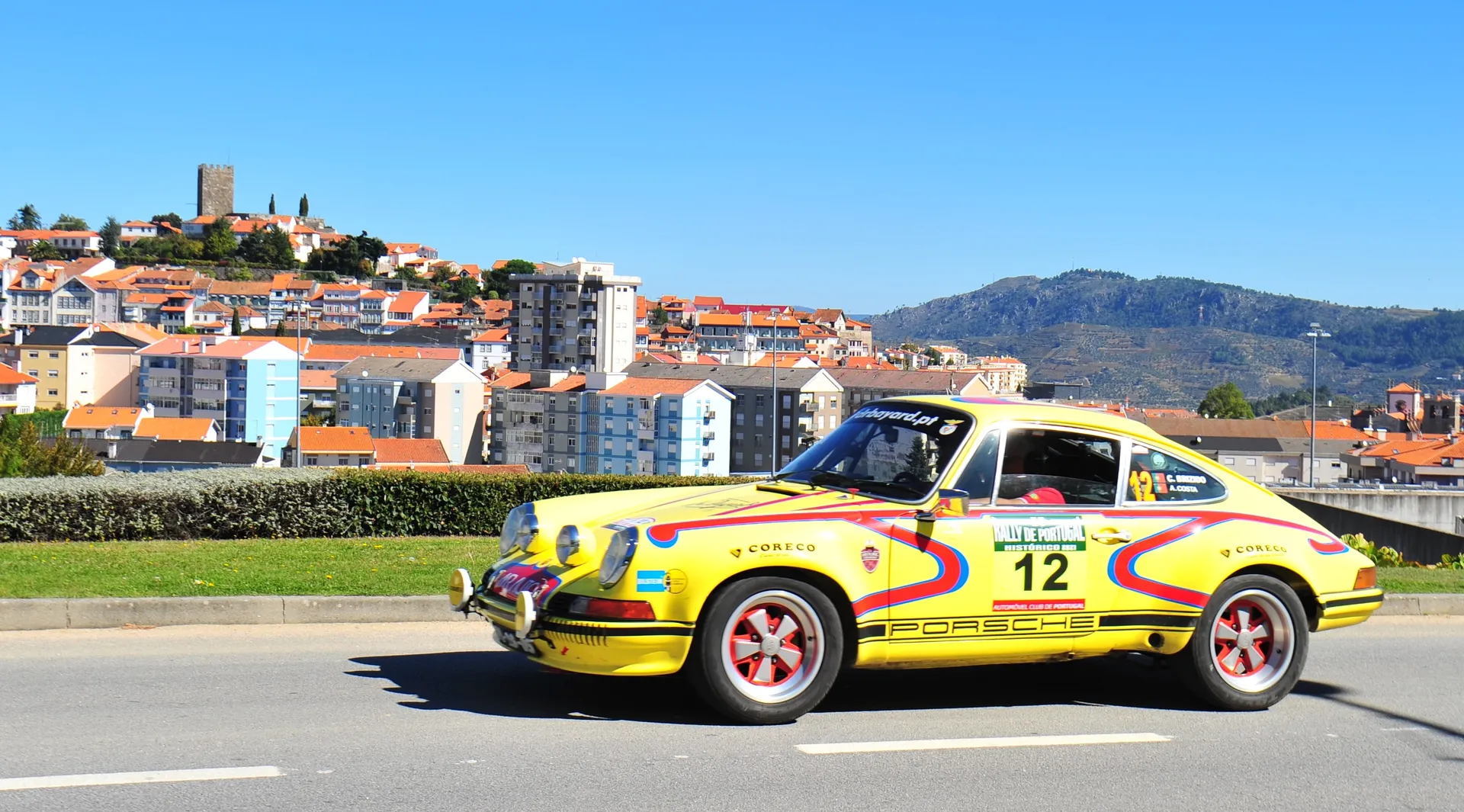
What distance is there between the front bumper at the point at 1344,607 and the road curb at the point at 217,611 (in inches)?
229

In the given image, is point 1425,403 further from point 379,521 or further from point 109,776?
point 109,776

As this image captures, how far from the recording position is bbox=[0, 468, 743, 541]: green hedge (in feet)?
46.0

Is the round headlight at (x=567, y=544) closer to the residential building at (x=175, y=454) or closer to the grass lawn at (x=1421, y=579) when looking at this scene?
the grass lawn at (x=1421, y=579)

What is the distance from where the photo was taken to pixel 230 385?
11138 cm

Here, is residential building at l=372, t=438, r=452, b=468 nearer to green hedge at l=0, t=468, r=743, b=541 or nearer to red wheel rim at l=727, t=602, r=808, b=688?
green hedge at l=0, t=468, r=743, b=541

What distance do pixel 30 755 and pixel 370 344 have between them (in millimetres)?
135309

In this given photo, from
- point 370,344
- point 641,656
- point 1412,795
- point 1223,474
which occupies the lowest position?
point 1412,795

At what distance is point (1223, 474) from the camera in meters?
7.74

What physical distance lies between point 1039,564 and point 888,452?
1007 mm

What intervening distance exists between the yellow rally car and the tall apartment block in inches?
4607

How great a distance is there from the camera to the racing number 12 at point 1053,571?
23.1ft

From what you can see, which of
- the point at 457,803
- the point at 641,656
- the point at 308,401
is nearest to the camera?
the point at 457,803

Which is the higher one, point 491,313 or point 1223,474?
point 491,313

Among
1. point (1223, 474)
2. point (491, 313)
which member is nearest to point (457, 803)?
point (1223, 474)
